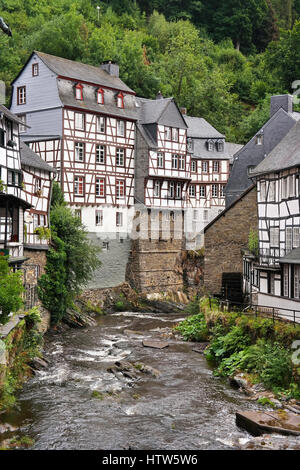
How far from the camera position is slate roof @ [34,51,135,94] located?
4181 cm

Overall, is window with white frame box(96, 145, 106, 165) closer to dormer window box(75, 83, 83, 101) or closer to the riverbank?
dormer window box(75, 83, 83, 101)

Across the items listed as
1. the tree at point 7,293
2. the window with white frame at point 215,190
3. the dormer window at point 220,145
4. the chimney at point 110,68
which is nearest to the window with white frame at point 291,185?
the tree at point 7,293

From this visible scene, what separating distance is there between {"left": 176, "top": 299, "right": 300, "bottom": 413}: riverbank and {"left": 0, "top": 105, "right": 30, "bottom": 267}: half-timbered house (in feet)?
31.6

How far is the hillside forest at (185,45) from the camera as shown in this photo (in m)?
57.9

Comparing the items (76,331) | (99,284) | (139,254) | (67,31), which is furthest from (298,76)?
(76,331)

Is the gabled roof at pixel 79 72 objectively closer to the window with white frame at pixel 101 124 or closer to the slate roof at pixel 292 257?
the window with white frame at pixel 101 124

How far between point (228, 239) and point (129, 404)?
1593cm

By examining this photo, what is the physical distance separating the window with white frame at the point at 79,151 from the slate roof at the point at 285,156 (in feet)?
52.9

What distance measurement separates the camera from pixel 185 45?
7562cm

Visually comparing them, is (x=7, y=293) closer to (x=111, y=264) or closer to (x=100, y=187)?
(x=100, y=187)

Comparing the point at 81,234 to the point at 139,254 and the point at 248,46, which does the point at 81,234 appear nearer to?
the point at 139,254

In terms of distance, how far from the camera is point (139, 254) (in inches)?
1793

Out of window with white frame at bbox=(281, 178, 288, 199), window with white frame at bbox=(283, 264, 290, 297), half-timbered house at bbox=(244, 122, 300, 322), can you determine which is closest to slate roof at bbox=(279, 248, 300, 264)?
half-timbered house at bbox=(244, 122, 300, 322)

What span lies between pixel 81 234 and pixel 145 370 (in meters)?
13.1
